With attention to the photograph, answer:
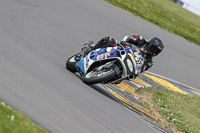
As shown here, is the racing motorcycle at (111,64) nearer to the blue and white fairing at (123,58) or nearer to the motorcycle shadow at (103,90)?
the blue and white fairing at (123,58)

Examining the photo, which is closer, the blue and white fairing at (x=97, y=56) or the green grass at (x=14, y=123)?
the green grass at (x=14, y=123)

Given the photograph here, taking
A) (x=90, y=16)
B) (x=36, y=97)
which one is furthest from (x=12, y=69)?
(x=90, y=16)

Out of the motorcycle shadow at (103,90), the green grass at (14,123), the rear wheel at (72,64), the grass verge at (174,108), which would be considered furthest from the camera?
the grass verge at (174,108)

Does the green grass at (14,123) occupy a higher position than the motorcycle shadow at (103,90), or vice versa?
the green grass at (14,123)

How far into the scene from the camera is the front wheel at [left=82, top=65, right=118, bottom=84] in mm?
7262

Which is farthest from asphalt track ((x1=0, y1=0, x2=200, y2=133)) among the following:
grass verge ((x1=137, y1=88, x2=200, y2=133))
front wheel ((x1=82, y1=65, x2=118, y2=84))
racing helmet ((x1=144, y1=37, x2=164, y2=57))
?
grass verge ((x1=137, y1=88, x2=200, y2=133))

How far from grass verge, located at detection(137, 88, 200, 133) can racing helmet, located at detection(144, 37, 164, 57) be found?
156cm

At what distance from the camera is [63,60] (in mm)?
9133

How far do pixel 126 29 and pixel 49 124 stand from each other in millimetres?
10606

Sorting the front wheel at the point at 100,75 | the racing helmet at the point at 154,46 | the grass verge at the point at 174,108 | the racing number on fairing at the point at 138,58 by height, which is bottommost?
the grass verge at the point at 174,108

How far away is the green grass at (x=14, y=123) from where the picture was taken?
157 inches

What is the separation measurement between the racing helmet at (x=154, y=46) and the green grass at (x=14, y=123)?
3.96 metres

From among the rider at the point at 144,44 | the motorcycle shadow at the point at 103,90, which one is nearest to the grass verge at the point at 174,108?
the motorcycle shadow at the point at 103,90

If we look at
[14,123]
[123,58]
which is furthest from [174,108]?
[14,123]
